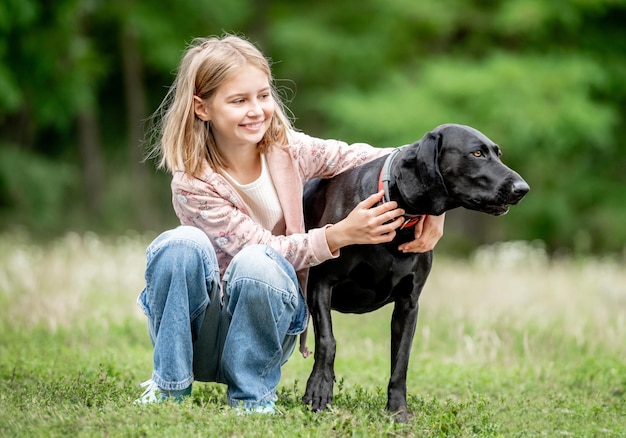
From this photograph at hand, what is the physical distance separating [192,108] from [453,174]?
1.25 meters

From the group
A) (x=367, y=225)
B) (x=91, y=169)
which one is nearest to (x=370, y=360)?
(x=367, y=225)

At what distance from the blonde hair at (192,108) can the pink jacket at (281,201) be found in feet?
0.21

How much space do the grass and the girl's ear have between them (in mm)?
1280

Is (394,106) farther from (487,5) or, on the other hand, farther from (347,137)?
(487,5)

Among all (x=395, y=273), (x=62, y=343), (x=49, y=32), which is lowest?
(x=62, y=343)

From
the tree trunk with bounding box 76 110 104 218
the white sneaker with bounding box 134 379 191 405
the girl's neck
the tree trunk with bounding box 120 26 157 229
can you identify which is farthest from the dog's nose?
the tree trunk with bounding box 76 110 104 218

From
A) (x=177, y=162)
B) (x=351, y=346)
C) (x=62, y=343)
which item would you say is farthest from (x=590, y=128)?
(x=177, y=162)

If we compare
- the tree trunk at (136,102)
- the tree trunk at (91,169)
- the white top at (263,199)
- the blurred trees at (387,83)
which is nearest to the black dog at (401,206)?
the white top at (263,199)

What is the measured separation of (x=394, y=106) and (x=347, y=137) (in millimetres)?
1569

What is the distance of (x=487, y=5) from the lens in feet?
47.4

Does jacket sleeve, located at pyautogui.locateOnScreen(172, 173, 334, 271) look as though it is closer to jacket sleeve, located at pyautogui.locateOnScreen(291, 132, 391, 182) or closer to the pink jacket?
the pink jacket

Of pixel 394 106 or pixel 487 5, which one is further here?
pixel 487 5

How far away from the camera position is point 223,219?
12.1 ft

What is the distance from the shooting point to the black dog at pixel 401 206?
11.2 ft
